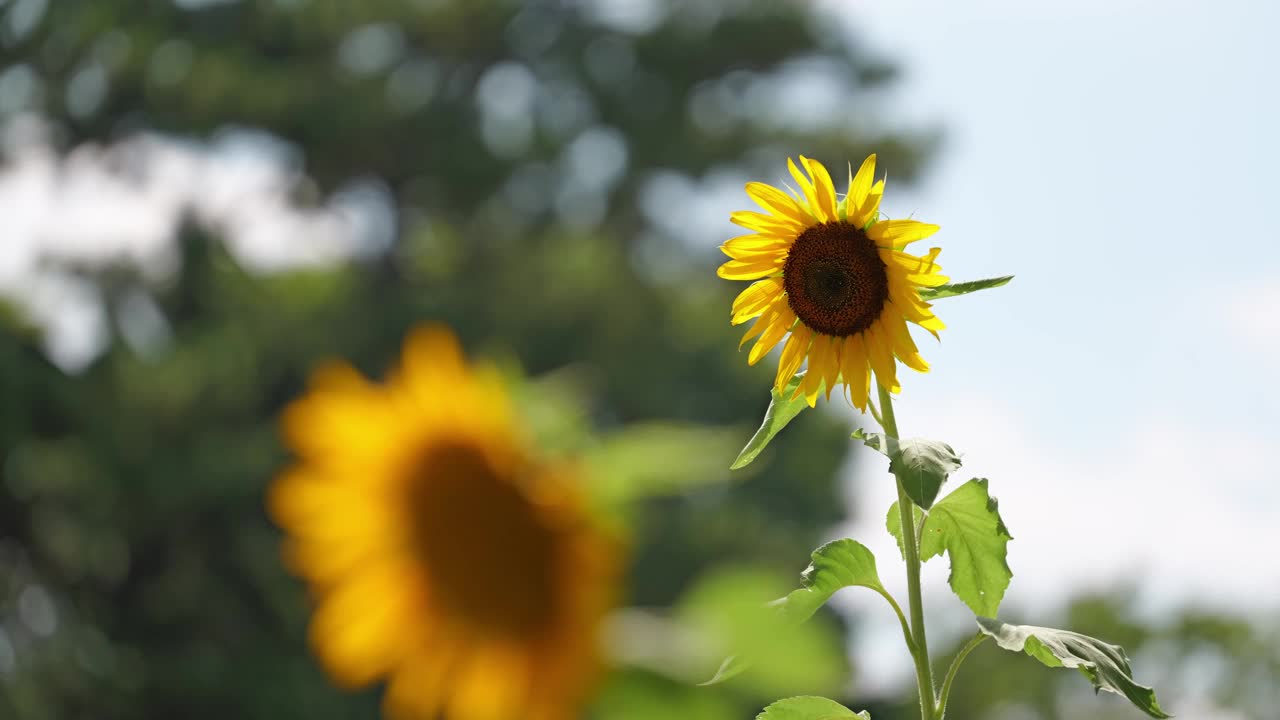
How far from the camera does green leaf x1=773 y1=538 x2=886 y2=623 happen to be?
0.64 metres

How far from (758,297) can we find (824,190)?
71 mm

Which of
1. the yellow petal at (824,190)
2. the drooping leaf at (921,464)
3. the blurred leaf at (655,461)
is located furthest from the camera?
the yellow petal at (824,190)

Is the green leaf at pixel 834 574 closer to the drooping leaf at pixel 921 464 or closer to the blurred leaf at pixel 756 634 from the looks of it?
the drooping leaf at pixel 921 464

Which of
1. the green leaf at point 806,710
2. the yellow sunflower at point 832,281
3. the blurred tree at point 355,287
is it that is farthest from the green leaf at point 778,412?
the blurred tree at point 355,287

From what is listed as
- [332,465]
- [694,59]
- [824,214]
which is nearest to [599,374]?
[694,59]

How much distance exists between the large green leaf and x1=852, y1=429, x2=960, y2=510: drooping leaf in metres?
0.07

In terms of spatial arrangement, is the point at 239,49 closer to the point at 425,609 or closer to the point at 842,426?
the point at 842,426

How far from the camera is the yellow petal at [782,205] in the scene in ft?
2.47

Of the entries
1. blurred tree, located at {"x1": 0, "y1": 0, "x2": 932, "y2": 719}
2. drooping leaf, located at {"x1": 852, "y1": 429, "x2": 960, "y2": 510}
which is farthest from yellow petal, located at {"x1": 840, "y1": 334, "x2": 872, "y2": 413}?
blurred tree, located at {"x1": 0, "y1": 0, "x2": 932, "y2": 719}

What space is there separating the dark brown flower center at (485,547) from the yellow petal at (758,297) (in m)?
0.50

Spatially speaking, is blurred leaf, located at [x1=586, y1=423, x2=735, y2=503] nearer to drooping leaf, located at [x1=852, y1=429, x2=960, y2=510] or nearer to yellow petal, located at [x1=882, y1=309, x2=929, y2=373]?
drooping leaf, located at [x1=852, y1=429, x2=960, y2=510]

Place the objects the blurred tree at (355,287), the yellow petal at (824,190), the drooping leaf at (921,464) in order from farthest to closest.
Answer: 1. the blurred tree at (355,287)
2. the yellow petal at (824,190)
3. the drooping leaf at (921,464)

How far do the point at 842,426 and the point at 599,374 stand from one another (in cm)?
173

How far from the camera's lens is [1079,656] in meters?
0.64
